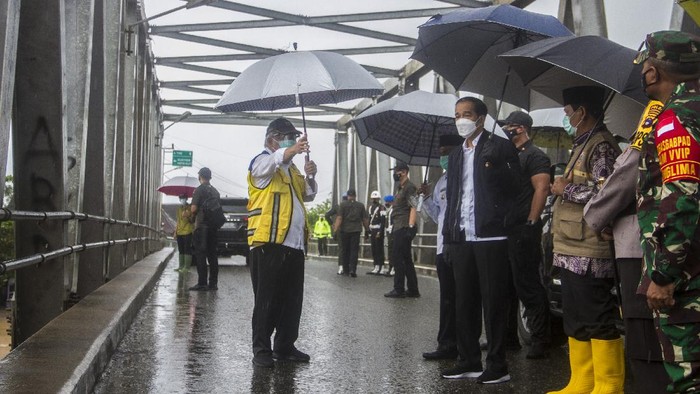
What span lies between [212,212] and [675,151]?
9.72 meters

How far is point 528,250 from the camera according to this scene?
21.9 ft

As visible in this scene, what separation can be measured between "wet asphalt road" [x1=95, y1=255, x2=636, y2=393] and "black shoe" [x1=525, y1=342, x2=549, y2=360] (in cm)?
7

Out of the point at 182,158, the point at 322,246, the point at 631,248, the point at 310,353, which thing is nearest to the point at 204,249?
the point at 310,353

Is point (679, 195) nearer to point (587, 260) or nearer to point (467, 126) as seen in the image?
point (587, 260)

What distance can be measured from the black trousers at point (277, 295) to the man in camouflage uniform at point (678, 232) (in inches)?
123

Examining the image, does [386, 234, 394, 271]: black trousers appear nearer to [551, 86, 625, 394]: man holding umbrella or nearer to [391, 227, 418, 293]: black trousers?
[391, 227, 418, 293]: black trousers

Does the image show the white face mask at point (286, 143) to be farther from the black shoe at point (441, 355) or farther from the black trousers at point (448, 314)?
the black shoe at point (441, 355)

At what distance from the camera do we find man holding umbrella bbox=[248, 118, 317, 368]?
596 cm

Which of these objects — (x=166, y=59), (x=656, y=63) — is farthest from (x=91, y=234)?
(x=166, y=59)

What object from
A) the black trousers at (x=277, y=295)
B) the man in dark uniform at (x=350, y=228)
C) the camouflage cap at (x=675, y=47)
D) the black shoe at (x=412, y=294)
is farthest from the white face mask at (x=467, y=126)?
the man in dark uniform at (x=350, y=228)

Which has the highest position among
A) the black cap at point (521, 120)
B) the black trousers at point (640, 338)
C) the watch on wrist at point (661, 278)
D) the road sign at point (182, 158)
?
the road sign at point (182, 158)

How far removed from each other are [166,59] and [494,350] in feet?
63.1

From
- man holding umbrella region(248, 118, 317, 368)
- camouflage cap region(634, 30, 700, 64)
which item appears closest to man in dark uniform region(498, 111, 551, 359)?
man holding umbrella region(248, 118, 317, 368)

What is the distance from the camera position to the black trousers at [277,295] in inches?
236
